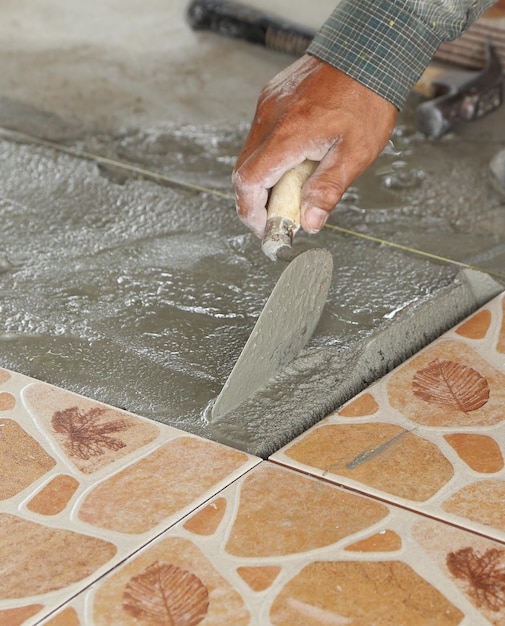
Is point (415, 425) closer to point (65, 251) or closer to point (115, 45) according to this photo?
point (65, 251)

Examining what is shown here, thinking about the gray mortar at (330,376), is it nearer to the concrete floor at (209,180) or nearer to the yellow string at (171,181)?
the concrete floor at (209,180)

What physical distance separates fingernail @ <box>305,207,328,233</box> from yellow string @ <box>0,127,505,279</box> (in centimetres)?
59

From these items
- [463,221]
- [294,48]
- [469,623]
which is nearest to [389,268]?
[463,221]

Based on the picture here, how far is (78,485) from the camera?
1.39 m

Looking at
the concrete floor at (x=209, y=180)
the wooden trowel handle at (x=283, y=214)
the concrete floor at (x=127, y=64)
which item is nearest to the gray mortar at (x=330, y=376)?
the concrete floor at (x=209, y=180)

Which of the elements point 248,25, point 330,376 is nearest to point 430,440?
point 330,376

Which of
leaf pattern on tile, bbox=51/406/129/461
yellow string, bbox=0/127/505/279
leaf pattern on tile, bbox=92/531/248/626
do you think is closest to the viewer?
leaf pattern on tile, bbox=92/531/248/626

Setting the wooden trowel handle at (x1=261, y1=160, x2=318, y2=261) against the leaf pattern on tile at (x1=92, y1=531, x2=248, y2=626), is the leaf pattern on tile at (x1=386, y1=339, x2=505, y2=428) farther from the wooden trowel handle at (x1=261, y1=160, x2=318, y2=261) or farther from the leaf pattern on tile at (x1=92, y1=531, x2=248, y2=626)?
the leaf pattern on tile at (x1=92, y1=531, x2=248, y2=626)

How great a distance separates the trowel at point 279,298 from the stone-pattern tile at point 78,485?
14 cm

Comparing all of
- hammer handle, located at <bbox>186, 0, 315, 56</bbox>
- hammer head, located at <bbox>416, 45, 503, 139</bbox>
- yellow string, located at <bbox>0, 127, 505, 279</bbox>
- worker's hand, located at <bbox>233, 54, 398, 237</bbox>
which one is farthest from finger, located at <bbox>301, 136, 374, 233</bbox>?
hammer handle, located at <bbox>186, 0, 315, 56</bbox>

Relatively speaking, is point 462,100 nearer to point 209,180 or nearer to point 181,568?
point 209,180

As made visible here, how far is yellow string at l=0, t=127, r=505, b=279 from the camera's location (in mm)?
2102

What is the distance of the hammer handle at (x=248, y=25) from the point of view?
3.33 meters

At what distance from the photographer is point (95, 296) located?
1.90 m
